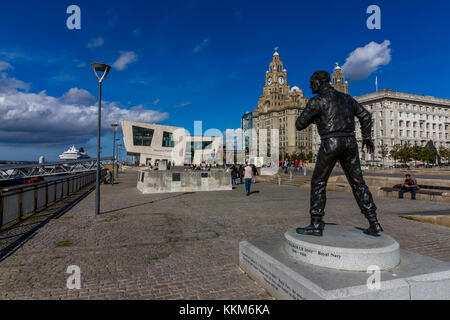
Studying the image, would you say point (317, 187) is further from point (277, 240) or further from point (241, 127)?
point (241, 127)

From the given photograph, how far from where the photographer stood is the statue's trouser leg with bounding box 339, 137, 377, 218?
4.09 m

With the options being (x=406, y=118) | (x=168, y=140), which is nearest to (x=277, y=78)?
(x=406, y=118)

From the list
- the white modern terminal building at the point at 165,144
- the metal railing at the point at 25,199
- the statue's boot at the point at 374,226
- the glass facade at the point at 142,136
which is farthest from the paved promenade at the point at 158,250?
the glass facade at the point at 142,136

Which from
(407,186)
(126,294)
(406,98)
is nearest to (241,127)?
(406,98)

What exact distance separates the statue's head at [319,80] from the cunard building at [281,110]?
113 m

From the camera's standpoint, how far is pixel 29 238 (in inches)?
253

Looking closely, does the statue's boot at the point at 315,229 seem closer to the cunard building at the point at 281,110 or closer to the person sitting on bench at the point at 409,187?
the person sitting on bench at the point at 409,187

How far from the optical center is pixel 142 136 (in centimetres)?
8162

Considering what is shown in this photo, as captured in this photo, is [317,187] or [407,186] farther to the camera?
[407,186]

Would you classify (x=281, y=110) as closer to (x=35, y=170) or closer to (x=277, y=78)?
(x=277, y=78)

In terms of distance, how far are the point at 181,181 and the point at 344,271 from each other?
14.6m

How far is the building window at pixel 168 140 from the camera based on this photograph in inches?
3420

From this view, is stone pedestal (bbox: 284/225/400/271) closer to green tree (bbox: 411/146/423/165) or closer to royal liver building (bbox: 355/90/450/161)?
green tree (bbox: 411/146/423/165)
